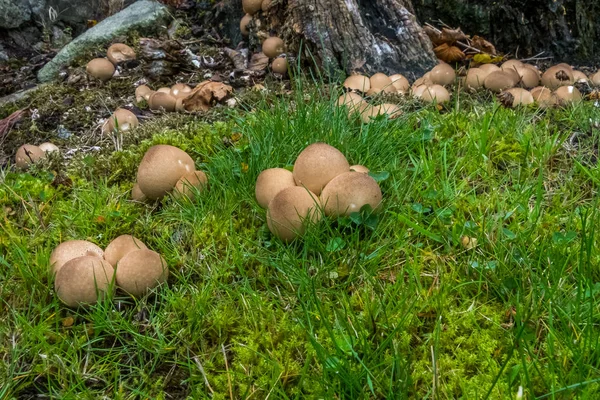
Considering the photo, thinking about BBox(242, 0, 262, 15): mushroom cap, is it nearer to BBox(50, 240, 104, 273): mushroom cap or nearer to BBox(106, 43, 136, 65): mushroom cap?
BBox(106, 43, 136, 65): mushroom cap

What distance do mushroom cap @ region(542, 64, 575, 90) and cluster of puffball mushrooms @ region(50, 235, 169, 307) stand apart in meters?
3.30

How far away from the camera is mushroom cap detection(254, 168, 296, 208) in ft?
9.11

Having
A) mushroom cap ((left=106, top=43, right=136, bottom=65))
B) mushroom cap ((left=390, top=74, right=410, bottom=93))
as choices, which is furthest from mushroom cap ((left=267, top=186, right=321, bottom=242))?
mushroom cap ((left=106, top=43, right=136, bottom=65))

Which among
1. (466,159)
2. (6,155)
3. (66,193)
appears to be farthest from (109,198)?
(466,159)

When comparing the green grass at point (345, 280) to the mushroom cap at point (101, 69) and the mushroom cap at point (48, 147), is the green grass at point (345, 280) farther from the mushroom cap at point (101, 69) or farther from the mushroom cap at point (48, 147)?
the mushroom cap at point (101, 69)

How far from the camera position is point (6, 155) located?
4.30 m

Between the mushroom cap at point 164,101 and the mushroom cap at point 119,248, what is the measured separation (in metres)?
1.99

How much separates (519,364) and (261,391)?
95 cm

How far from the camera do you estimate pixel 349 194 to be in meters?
2.62

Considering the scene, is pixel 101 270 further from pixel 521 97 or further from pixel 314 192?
pixel 521 97

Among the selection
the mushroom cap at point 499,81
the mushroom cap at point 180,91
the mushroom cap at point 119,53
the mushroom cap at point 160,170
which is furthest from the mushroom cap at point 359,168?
the mushroom cap at point 119,53

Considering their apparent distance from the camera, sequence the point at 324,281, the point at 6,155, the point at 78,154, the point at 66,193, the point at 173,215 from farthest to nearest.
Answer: the point at 6,155 → the point at 78,154 → the point at 66,193 → the point at 173,215 → the point at 324,281

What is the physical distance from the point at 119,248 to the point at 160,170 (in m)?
0.57

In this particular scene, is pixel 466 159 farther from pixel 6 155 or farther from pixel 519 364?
pixel 6 155
